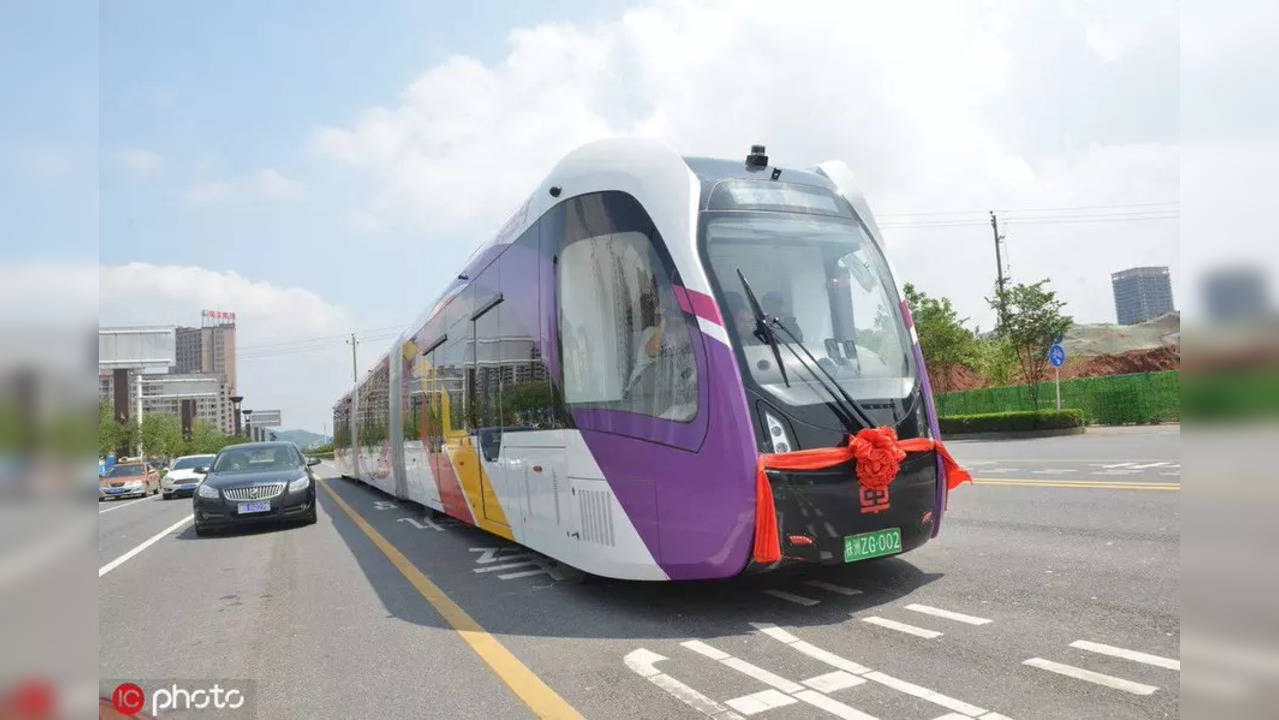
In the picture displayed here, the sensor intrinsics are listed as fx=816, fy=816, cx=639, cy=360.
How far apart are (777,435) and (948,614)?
1571mm

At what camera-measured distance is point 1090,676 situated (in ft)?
12.9

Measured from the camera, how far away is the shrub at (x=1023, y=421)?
1127 inches

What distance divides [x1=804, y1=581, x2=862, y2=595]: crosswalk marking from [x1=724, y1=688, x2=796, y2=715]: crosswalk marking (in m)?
2.07

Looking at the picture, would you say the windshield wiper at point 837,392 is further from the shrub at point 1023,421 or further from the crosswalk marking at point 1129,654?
the shrub at point 1023,421

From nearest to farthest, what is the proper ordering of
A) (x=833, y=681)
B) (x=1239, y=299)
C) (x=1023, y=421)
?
(x=1239, y=299) < (x=833, y=681) < (x=1023, y=421)

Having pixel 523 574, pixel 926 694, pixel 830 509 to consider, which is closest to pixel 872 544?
pixel 830 509

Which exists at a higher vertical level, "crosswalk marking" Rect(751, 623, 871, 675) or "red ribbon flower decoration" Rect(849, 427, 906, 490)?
"red ribbon flower decoration" Rect(849, 427, 906, 490)

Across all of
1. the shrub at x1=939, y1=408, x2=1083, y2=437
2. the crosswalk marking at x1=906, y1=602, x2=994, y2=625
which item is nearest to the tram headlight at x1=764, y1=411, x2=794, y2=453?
the crosswalk marking at x1=906, y1=602, x2=994, y2=625

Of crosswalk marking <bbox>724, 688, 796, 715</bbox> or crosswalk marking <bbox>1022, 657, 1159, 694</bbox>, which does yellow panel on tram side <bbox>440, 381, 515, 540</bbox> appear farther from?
crosswalk marking <bbox>1022, 657, 1159, 694</bbox>

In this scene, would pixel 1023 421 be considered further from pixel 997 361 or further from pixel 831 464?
pixel 831 464

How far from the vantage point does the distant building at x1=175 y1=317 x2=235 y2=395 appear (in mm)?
114250

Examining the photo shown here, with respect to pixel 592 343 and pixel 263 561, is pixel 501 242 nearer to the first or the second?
pixel 592 343

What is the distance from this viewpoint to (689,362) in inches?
213

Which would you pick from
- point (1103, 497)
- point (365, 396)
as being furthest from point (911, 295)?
point (1103, 497)
